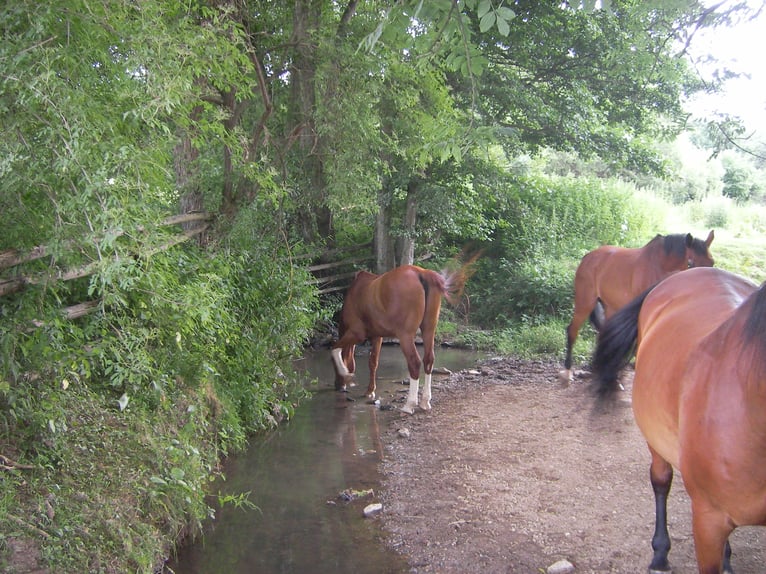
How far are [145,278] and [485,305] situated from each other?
9.64 meters

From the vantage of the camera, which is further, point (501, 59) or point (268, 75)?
point (501, 59)

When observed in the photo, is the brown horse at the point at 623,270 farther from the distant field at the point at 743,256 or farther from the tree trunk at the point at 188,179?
the distant field at the point at 743,256

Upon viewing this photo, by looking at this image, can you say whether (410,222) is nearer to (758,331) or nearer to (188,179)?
(188,179)

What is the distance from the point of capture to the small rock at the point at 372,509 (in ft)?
14.5

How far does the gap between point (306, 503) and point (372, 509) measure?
53 centimetres

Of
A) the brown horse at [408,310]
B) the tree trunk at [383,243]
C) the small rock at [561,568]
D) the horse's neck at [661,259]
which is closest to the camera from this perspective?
the small rock at [561,568]

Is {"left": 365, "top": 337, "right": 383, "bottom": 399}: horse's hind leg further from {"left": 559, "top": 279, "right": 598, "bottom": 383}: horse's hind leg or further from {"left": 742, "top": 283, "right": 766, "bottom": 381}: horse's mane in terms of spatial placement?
{"left": 742, "top": 283, "right": 766, "bottom": 381}: horse's mane

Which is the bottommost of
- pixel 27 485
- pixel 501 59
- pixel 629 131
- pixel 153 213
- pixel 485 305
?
pixel 485 305

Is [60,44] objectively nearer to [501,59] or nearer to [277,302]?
[277,302]

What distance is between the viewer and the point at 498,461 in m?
5.29

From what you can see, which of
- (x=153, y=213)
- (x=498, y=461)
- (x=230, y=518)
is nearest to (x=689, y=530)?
(x=498, y=461)

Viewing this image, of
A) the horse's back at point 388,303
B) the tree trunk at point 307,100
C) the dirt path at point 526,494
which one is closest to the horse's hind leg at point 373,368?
the horse's back at point 388,303

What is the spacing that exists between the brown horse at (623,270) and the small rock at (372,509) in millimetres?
2640

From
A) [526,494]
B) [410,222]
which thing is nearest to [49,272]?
[526,494]
